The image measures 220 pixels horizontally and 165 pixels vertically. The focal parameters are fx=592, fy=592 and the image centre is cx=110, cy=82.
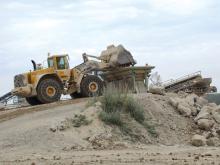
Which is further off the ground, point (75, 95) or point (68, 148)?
point (75, 95)

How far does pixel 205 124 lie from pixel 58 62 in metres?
11.2

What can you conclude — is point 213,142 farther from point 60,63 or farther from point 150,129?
point 60,63

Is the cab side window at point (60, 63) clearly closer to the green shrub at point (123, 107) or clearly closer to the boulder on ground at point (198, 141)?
the green shrub at point (123, 107)

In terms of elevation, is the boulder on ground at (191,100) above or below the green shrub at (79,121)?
above

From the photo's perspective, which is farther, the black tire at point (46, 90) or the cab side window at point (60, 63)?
the cab side window at point (60, 63)

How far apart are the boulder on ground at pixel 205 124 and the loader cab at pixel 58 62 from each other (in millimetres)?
10625

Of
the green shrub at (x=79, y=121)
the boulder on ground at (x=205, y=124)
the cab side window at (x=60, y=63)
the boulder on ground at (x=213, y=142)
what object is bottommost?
the boulder on ground at (x=213, y=142)

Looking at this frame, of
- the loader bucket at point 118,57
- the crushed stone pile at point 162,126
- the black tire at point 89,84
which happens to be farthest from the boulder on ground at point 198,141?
the loader bucket at point 118,57

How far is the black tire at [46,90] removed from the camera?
33.7 meters

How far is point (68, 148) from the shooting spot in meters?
20.6

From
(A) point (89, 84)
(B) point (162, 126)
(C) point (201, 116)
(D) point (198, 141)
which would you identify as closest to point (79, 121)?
(B) point (162, 126)

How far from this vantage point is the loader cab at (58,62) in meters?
34.6

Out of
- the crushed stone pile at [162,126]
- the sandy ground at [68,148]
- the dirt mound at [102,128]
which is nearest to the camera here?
the sandy ground at [68,148]

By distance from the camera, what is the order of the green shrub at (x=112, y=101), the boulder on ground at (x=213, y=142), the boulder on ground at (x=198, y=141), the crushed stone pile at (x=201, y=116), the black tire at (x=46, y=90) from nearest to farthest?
the boulder on ground at (x=198, y=141) < the boulder on ground at (x=213, y=142) < the crushed stone pile at (x=201, y=116) < the green shrub at (x=112, y=101) < the black tire at (x=46, y=90)
